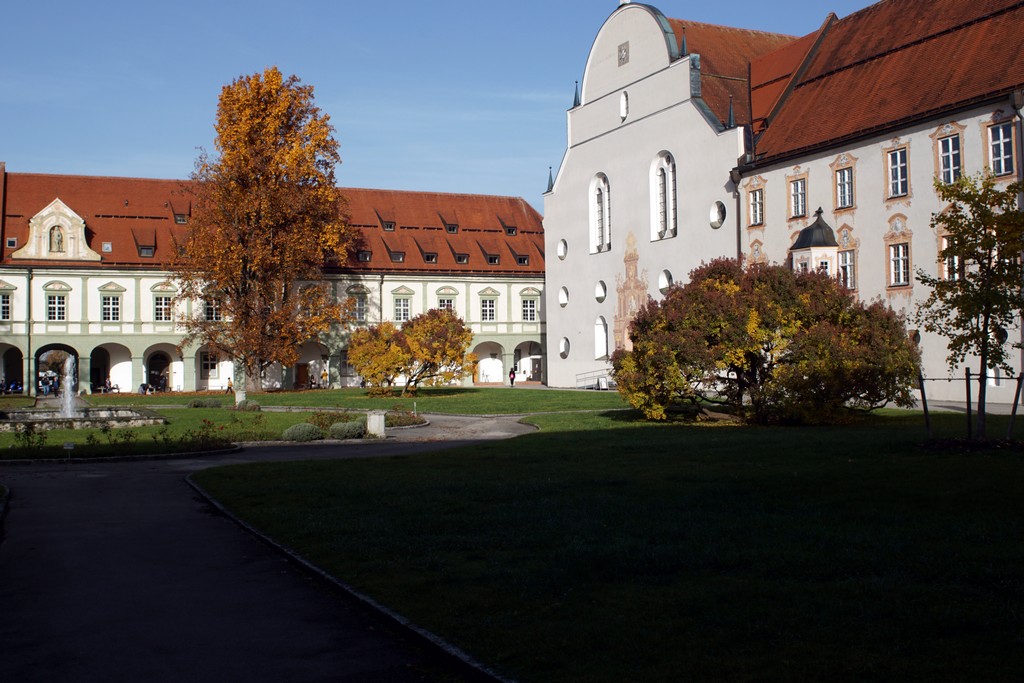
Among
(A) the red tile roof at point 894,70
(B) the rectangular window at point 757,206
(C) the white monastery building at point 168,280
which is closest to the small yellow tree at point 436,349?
(B) the rectangular window at point 757,206

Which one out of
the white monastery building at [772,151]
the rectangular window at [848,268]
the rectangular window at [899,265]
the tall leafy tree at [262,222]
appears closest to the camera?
the white monastery building at [772,151]

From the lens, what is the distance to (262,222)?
52.7 meters

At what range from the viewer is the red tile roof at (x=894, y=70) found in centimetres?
3412

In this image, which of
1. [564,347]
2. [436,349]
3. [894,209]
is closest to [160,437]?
[436,349]

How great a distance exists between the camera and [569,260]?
59.0 m

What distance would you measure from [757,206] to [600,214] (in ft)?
45.8

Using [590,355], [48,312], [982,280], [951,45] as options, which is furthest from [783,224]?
[48,312]

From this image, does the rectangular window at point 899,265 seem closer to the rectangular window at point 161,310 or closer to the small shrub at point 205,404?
the small shrub at point 205,404

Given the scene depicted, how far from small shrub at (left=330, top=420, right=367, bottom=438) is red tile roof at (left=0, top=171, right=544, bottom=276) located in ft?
119

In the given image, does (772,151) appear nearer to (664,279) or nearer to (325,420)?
(664,279)

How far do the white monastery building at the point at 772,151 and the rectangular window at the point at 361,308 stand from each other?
43.5 feet

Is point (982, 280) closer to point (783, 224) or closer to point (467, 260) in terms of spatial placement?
point (783, 224)

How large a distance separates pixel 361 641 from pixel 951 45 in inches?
1398

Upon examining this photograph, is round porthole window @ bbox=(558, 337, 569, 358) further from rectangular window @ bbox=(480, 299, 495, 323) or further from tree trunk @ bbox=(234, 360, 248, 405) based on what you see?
tree trunk @ bbox=(234, 360, 248, 405)
